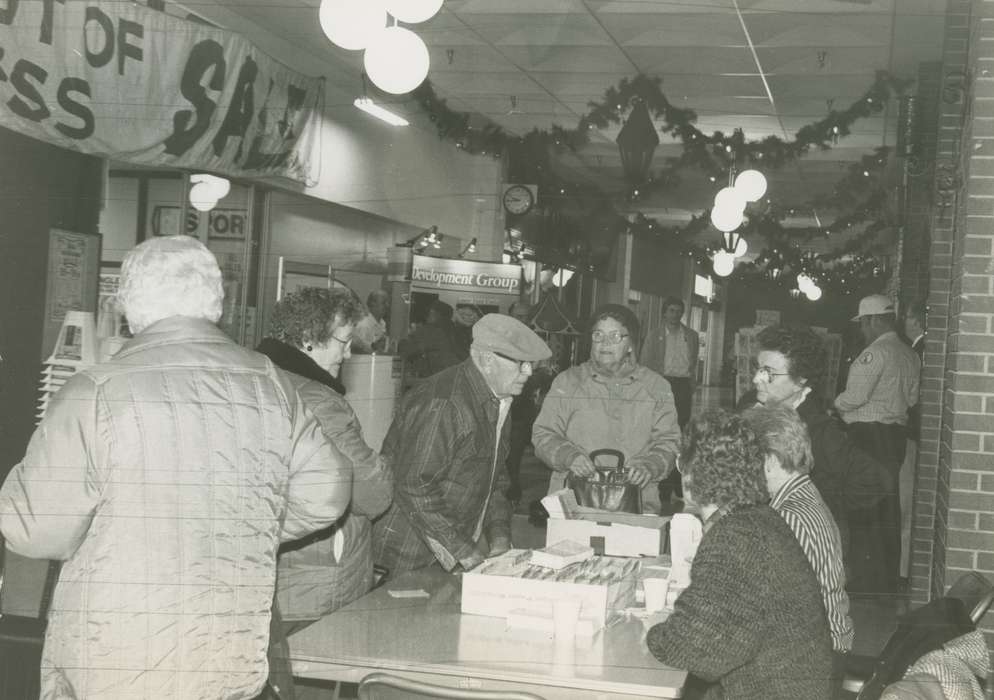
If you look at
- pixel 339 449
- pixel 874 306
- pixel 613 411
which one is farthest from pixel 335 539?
pixel 874 306

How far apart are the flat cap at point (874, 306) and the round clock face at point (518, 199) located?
1260mm

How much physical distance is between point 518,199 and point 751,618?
2.47 metres

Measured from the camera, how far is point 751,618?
1562mm

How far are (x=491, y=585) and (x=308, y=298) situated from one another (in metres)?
0.75

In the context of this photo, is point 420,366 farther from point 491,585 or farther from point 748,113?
point 748,113

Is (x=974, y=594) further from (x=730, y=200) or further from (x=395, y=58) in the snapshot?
(x=730, y=200)

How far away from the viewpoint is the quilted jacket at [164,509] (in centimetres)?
123

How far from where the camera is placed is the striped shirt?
6.25 feet

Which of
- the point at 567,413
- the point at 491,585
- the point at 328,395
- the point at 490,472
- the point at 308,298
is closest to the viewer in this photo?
the point at 491,585

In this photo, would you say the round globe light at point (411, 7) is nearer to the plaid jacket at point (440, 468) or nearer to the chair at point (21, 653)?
the plaid jacket at point (440, 468)

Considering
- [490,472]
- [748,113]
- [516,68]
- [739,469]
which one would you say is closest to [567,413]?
[490,472]

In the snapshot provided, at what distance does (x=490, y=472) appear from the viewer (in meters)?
2.40

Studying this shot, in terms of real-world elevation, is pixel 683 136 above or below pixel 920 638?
above

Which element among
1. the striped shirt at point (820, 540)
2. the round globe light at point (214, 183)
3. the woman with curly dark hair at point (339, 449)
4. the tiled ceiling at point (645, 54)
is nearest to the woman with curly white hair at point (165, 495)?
the woman with curly dark hair at point (339, 449)
